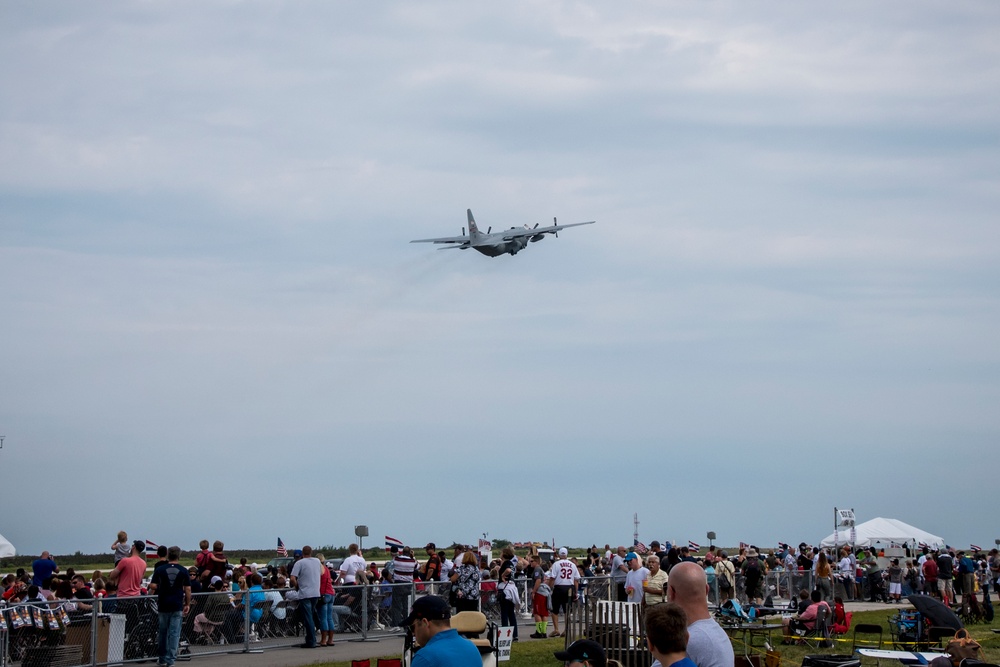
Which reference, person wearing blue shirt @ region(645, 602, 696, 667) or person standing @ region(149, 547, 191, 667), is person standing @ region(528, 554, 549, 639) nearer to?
person standing @ region(149, 547, 191, 667)

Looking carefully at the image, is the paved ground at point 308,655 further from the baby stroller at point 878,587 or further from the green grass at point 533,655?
the baby stroller at point 878,587

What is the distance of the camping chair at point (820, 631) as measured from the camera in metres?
19.6

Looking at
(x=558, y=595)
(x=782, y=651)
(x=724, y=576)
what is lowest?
(x=782, y=651)

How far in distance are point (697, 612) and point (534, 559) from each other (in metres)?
17.1

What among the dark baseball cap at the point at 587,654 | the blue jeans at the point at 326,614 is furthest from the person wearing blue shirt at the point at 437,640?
the blue jeans at the point at 326,614

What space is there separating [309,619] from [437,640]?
44.1 feet

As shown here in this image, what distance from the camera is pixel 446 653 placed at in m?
6.57

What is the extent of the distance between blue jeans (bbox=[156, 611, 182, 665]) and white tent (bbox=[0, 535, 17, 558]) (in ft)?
64.5

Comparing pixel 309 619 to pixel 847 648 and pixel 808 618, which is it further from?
pixel 847 648

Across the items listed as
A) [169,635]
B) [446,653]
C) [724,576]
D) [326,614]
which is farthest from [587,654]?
[724,576]

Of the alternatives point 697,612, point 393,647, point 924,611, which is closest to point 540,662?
point 393,647

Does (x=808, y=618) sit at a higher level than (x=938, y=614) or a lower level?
lower

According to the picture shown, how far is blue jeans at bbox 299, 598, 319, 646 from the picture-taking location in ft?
63.8

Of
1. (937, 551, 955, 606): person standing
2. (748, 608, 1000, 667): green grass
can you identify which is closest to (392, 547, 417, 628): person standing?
(748, 608, 1000, 667): green grass
